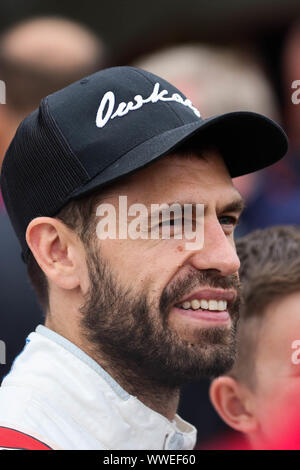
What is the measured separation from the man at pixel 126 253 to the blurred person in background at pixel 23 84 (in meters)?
0.58

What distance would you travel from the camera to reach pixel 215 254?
1.80 meters

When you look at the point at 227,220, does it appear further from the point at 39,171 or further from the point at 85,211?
the point at 39,171

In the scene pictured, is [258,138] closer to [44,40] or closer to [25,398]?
[25,398]

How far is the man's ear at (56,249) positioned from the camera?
1846mm

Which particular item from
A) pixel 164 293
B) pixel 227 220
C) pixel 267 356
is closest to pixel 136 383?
pixel 164 293

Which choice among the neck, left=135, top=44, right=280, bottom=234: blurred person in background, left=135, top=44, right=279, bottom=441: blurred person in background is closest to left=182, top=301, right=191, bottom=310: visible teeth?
the neck

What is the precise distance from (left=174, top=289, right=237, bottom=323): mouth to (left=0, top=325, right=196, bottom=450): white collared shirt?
0.80ft

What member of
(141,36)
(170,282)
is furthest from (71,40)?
(170,282)

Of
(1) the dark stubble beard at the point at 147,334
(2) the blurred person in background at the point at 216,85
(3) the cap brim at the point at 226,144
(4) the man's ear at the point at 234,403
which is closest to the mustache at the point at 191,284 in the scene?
(1) the dark stubble beard at the point at 147,334

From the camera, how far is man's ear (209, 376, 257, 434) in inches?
91.2

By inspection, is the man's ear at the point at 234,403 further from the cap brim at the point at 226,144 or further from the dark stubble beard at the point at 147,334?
the cap brim at the point at 226,144

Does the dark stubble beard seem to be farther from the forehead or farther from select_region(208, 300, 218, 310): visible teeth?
the forehead

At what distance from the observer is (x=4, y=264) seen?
2.51 meters

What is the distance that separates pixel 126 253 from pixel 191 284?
0.18 metres
